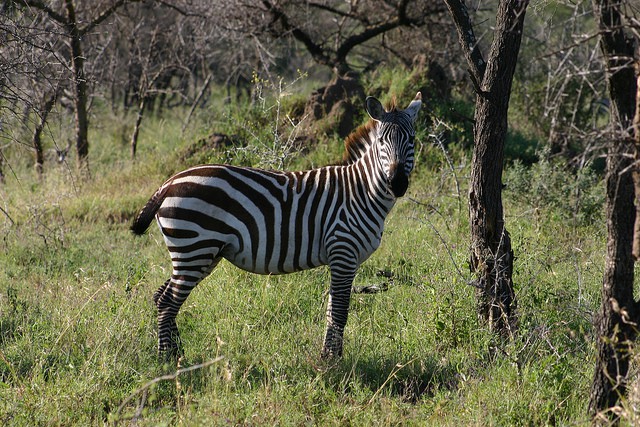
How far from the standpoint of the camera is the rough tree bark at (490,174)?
18.1 ft

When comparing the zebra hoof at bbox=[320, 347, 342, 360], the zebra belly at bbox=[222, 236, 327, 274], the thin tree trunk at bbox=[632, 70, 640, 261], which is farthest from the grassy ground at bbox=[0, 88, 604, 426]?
the thin tree trunk at bbox=[632, 70, 640, 261]

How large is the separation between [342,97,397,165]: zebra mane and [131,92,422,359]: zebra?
63 mm

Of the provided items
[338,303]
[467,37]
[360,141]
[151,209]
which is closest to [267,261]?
[338,303]

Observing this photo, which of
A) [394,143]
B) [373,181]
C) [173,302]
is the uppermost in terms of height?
[394,143]

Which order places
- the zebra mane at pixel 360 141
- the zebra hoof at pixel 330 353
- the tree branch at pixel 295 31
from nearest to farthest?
the zebra hoof at pixel 330 353 < the zebra mane at pixel 360 141 < the tree branch at pixel 295 31

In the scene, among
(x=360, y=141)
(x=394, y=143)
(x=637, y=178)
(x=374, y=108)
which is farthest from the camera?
(x=360, y=141)

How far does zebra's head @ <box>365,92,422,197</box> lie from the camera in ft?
18.6

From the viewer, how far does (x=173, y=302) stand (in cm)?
566

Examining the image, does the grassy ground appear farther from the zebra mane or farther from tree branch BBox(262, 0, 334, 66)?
tree branch BBox(262, 0, 334, 66)

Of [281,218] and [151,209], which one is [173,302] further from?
[281,218]

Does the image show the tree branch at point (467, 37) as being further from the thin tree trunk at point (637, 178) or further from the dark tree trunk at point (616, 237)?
the thin tree trunk at point (637, 178)

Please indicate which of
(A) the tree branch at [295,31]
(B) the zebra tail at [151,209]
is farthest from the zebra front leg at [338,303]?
(A) the tree branch at [295,31]

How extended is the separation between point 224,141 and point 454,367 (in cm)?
674

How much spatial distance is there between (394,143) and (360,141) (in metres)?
0.57
